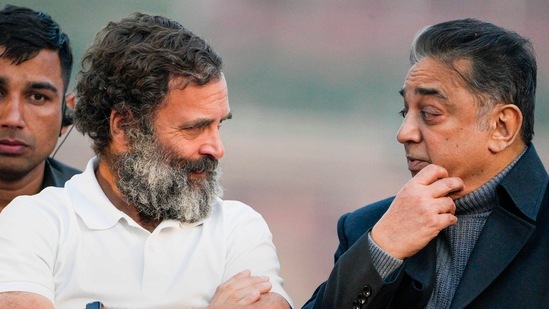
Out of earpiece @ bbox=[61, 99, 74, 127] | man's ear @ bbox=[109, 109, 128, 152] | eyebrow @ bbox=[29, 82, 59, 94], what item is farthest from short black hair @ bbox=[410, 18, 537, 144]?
earpiece @ bbox=[61, 99, 74, 127]

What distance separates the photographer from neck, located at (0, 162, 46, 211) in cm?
484

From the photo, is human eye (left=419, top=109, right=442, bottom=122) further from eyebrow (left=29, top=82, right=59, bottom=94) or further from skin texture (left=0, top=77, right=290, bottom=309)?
eyebrow (left=29, top=82, right=59, bottom=94)

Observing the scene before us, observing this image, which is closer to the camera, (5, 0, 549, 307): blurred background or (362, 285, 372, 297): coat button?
(362, 285, 372, 297): coat button

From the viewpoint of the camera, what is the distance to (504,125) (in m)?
3.71

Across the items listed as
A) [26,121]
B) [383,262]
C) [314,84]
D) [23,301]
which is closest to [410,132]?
[383,262]

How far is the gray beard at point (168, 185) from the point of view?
3.96 metres

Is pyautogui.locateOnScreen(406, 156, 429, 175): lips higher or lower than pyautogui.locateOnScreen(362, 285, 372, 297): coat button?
higher

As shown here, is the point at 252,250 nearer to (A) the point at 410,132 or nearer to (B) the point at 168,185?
(B) the point at 168,185

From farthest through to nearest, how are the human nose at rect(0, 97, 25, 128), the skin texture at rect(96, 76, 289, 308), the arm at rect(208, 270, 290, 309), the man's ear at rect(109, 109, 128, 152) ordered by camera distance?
the human nose at rect(0, 97, 25, 128) < the man's ear at rect(109, 109, 128, 152) < the skin texture at rect(96, 76, 289, 308) < the arm at rect(208, 270, 290, 309)

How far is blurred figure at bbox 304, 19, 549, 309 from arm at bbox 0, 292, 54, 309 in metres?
0.92

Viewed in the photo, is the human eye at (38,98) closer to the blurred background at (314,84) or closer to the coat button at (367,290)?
the coat button at (367,290)

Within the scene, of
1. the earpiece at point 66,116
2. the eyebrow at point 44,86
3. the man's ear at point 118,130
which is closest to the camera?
the man's ear at point 118,130

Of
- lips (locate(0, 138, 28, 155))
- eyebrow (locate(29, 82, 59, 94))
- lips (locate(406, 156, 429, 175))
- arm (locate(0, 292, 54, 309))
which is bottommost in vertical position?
arm (locate(0, 292, 54, 309))

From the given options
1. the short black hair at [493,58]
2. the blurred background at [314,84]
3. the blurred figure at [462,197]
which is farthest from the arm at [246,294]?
the blurred background at [314,84]
